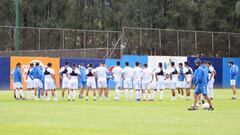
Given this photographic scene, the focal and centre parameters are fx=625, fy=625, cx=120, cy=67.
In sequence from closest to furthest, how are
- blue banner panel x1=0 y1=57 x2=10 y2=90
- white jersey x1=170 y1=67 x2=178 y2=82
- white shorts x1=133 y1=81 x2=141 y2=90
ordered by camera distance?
white shorts x1=133 y1=81 x2=141 y2=90 < white jersey x1=170 y1=67 x2=178 y2=82 < blue banner panel x1=0 y1=57 x2=10 y2=90

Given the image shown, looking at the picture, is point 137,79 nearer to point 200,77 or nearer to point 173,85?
point 173,85

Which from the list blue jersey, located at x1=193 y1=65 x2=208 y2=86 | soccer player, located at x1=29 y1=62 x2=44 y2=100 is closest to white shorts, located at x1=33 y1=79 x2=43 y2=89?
soccer player, located at x1=29 y1=62 x2=44 y2=100

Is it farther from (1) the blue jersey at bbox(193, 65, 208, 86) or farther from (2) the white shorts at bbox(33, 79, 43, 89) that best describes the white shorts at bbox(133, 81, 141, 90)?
(1) the blue jersey at bbox(193, 65, 208, 86)

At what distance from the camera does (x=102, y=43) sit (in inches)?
2464

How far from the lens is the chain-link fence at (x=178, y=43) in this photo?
199ft

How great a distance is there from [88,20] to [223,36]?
109 feet

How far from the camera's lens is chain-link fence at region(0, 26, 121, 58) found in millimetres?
58844

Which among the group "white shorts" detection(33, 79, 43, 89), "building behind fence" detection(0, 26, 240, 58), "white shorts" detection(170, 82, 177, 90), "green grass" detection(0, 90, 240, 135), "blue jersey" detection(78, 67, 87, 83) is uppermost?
"building behind fence" detection(0, 26, 240, 58)

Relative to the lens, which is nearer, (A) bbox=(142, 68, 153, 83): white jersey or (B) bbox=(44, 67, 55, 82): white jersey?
(B) bbox=(44, 67, 55, 82): white jersey

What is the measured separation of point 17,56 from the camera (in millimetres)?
54812

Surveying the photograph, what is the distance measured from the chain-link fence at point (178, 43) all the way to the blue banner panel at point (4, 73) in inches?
470

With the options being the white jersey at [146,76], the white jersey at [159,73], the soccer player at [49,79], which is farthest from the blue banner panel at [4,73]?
the white jersey at [159,73]

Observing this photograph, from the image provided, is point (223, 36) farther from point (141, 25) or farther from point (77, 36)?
point (141, 25)


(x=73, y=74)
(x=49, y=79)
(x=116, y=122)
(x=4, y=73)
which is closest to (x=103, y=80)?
(x=73, y=74)
